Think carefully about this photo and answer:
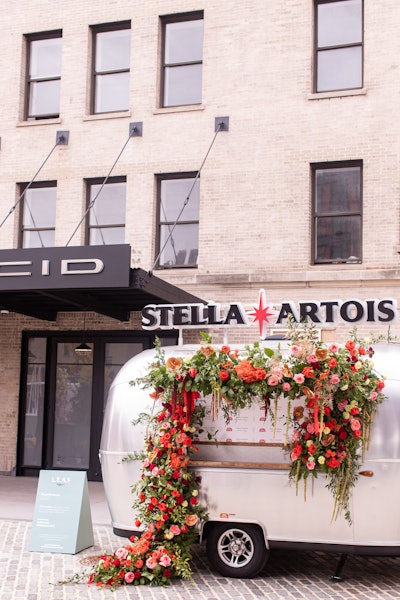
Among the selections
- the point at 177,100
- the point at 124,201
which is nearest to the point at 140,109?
the point at 177,100

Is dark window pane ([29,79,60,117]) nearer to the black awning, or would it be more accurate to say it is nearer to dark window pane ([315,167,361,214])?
the black awning

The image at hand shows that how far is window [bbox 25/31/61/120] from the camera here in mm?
16672

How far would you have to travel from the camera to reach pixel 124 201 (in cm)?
1579

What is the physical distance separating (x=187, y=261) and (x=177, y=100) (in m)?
3.42

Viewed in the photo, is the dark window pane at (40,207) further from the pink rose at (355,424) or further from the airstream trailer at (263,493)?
the pink rose at (355,424)

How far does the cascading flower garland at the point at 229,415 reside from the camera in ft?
24.8

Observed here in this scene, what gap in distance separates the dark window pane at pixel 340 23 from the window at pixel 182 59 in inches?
98.1

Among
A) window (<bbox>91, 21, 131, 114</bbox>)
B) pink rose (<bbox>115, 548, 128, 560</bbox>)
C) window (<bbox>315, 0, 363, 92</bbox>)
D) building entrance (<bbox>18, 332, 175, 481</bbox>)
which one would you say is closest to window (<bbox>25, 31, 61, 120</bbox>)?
window (<bbox>91, 21, 131, 114</bbox>)

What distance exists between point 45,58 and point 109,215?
402 centimetres

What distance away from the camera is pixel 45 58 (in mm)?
16875

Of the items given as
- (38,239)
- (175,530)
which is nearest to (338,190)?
(38,239)

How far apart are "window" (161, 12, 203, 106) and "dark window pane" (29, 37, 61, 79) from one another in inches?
98.1

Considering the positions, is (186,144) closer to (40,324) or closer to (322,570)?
(40,324)

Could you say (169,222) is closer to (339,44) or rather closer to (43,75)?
(43,75)
